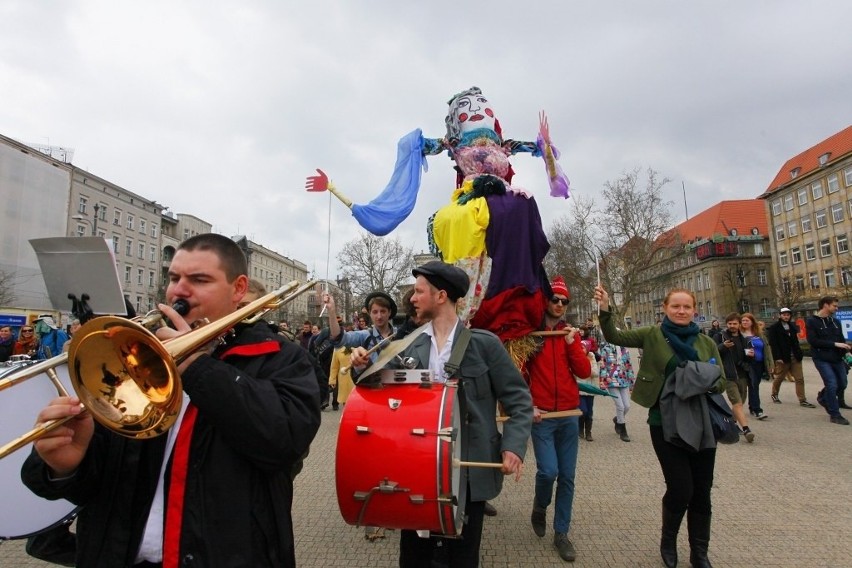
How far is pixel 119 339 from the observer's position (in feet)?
4.59

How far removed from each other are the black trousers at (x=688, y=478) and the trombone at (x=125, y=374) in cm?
309

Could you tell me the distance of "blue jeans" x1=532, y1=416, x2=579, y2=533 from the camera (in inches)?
144

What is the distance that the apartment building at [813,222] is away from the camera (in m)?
45.3

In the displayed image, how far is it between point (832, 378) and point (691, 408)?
6840mm

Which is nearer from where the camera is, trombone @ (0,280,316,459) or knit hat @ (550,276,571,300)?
trombone @ (0,280,316,459)

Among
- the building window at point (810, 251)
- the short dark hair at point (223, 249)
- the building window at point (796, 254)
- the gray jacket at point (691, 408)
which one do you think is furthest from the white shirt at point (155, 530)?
the building window at point (796, 254)

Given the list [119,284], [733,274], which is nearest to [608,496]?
[119,284]

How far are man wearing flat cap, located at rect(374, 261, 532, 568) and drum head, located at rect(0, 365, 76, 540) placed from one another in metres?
1.66

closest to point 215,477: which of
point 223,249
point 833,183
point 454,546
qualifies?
point 223,249

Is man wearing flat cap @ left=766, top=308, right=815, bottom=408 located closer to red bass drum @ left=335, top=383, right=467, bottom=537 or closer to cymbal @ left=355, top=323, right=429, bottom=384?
cymbal @ left=355, top=323, right=429, bottom=384

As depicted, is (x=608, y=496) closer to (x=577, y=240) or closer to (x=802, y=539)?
(x=802, y=539)

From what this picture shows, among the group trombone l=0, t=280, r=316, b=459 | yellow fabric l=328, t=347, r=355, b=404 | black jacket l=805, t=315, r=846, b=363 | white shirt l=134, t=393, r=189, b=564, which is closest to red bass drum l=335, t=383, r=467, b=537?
white shirt l=134, t=393, r=189, b=564

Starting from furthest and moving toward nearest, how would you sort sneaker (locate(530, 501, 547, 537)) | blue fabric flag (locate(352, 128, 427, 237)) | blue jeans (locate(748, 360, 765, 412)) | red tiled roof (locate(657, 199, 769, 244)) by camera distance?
1. red tiled roof (locate(657, 199, 769, 244))
2. blue jeans (locate(748, 360, 765, 412))
3. blue fabric flag (locate(352, 128, 427, 237))
4. sneaker (locate(530, 501, 547, 537))

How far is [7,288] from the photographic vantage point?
102ft
